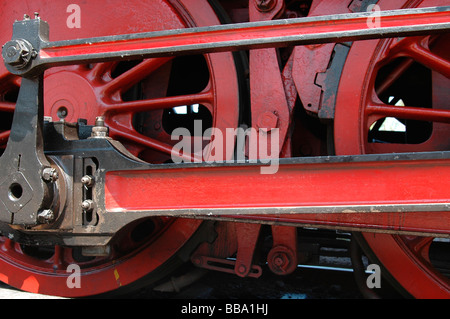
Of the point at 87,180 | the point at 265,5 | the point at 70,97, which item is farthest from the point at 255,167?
the point at 70,97

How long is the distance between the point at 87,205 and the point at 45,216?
12 cm

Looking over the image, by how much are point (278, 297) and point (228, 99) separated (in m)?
1.06

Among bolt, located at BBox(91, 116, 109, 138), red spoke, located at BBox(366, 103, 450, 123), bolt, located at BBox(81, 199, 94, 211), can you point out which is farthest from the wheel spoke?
bolt, located at BBox(81, 199, 94, 211)

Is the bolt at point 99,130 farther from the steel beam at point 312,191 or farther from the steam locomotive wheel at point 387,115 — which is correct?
the steam locomotive wheel at point 387,115

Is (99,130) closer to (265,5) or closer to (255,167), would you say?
(255,167)

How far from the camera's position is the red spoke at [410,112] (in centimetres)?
145

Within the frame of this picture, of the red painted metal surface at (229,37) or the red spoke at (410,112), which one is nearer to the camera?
the red painted metal surface at (229,37)

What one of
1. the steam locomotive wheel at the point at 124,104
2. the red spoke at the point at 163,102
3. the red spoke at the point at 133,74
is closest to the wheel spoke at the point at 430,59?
the steam locomotive wheel at the point at 124,104

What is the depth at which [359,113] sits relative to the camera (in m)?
1.50

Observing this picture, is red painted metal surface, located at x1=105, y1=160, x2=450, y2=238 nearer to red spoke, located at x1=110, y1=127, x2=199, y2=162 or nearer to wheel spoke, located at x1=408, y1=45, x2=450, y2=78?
red spoke, located at x1=110, y1=127, x2=199, y2=162

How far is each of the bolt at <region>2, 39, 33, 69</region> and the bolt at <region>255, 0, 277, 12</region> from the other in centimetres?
86

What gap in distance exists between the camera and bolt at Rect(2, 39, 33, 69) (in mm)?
1197

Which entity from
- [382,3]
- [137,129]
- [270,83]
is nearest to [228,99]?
[270,83]

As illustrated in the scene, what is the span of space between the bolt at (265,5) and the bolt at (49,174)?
989mm
